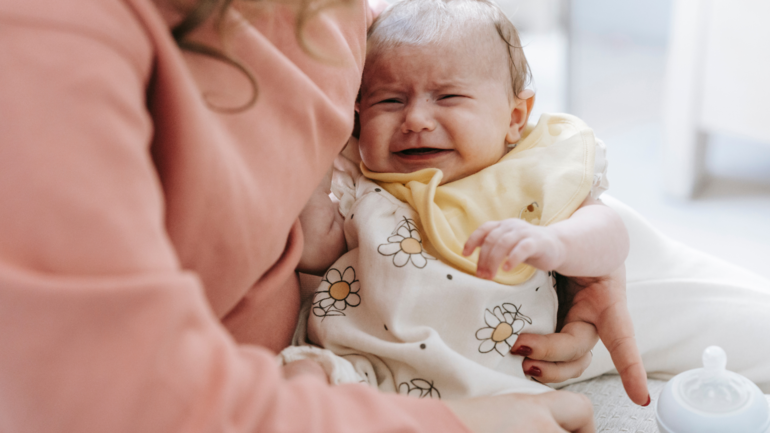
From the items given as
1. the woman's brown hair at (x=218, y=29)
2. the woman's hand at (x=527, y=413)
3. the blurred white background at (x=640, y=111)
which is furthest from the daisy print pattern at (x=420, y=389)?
the blurred white background at (x=640, y=111)

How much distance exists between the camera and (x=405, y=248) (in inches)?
29.8

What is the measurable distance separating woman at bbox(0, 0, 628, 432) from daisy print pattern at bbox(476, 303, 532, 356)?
25cm

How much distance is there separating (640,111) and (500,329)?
2.26 meters

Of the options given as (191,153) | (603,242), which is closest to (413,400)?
(191,153)

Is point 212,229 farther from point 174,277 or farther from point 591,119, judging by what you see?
point 591,119

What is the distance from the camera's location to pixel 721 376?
0.62 m

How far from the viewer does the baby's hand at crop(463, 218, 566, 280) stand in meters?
0.63

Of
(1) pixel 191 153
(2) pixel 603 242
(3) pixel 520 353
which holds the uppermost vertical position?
(1) pixel 191 153

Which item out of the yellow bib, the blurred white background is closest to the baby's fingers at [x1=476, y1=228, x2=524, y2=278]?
the yellow bib

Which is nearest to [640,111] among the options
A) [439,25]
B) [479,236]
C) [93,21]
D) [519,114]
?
[519,114]

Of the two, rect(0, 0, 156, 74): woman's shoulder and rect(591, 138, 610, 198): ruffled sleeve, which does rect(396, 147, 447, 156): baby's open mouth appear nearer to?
rect(591, 138, 610, 198): ruffled sleeve

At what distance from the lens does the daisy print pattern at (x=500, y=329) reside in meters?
0.74

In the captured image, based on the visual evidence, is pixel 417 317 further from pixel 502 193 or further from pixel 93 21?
pixel 93 21

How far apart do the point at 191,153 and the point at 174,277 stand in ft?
0.39
